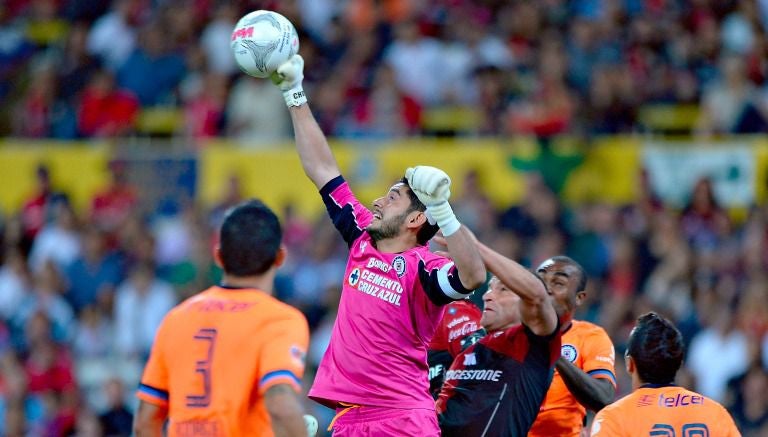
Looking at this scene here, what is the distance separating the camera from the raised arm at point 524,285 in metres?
7.16

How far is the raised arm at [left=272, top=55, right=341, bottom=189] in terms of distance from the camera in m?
8.25

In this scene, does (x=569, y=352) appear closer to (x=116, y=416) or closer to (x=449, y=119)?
(x=116, y=416)

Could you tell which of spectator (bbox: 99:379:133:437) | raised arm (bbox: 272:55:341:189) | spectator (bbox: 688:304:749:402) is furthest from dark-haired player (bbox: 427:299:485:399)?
spectator (bbox: 99:379:133:437)

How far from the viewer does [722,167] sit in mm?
15227

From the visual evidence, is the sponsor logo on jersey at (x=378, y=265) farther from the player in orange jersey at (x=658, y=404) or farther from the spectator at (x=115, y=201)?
the spectator at (x=115, y=201)

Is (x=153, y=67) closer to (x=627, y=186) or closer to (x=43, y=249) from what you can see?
(x=43, y=249)

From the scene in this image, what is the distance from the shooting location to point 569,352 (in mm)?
8312

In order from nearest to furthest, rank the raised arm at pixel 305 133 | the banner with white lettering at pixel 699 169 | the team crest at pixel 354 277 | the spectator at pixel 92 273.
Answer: the team crest at pixel 354 277 < the raised arm at pixel 305 133 < the banner with white lettering at pixel 699 169 < the spectator at pixel 92 273

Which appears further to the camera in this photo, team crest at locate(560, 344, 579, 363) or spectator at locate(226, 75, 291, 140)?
spectator at locate(226, 75, 291, 140)

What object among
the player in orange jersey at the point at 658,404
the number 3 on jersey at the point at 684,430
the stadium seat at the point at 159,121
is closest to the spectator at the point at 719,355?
the player in orange jersey at the point at 658,404

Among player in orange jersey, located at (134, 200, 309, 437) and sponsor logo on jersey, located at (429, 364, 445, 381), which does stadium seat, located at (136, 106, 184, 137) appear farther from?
player in orange jersey, located at (134, 200, 309, 437)

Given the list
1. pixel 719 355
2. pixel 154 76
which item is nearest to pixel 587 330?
pixel 719 355

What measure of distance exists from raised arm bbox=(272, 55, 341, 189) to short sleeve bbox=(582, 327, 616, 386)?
6.09 ft

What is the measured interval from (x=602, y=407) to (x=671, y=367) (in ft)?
2.26
